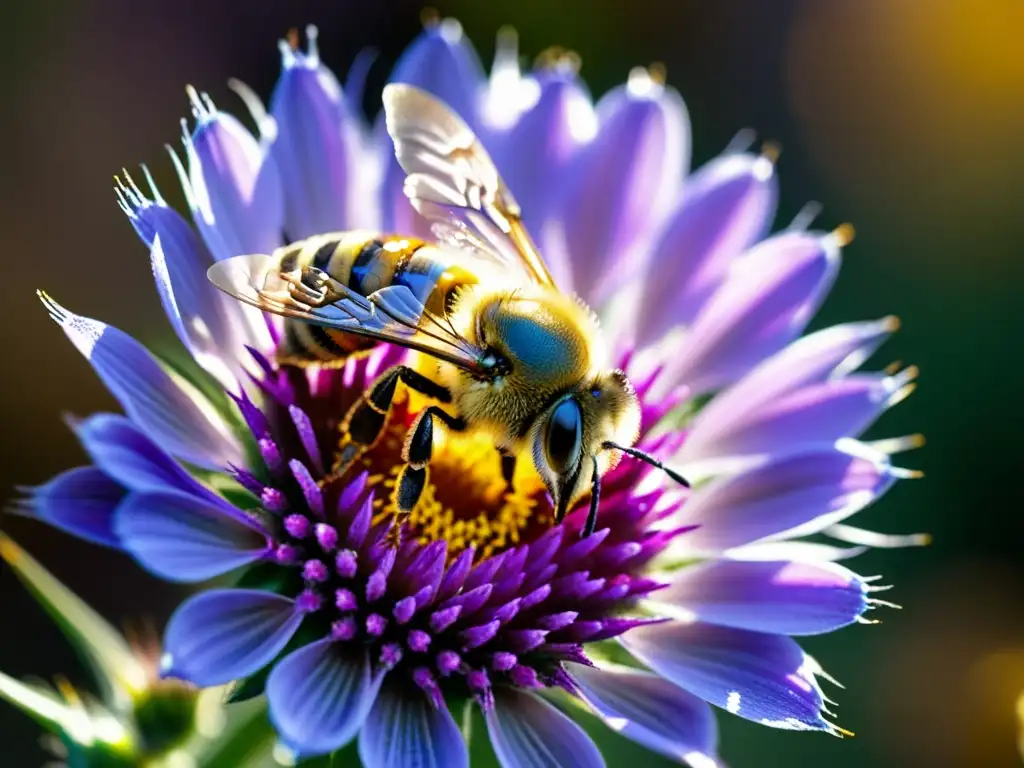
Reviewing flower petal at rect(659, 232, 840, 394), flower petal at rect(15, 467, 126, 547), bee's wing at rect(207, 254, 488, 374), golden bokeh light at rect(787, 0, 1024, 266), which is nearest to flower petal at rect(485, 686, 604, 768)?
bee's wing at rect(207, 254, 488, 374)

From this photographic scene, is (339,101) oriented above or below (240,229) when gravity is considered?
above

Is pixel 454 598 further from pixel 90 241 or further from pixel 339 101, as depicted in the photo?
pixel 90 241

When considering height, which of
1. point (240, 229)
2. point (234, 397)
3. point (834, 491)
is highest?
point (834, 491)

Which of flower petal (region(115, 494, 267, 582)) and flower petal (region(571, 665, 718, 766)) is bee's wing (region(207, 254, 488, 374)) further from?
flower petal (region(571, 665, 718, 766))

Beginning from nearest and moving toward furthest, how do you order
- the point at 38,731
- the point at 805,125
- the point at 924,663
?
the point at 38,731, the point at 924,663, the point at 805,125

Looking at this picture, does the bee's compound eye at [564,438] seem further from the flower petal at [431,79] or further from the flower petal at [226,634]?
the flower petal at [431,79]

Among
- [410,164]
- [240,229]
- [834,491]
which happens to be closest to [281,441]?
[240,229]
